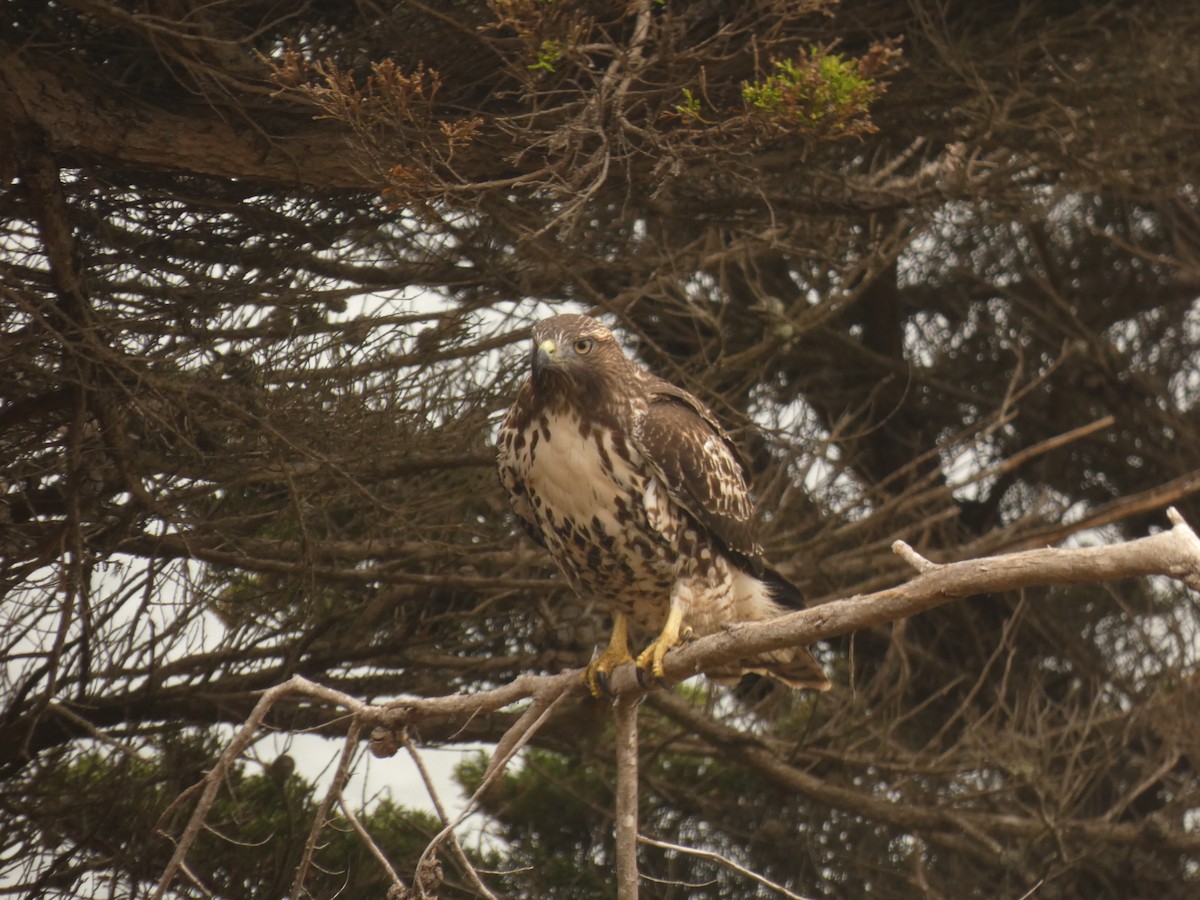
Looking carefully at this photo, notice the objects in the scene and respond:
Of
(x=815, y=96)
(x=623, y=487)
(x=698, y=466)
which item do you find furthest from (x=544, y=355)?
(x=815, y=96)

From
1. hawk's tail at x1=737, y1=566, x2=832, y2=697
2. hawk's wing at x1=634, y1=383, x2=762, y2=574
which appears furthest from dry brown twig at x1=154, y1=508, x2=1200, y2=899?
hawk's tail at x1=737, y1=566, x2=832, y2=697

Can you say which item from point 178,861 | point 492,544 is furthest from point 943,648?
point 178,861

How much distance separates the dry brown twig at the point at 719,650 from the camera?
2.51m

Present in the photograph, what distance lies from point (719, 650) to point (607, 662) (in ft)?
3.68

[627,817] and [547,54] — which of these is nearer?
[627,817]

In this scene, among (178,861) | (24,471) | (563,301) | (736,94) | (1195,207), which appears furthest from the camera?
(1195,207)

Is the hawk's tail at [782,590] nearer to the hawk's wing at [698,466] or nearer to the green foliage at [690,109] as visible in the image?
the hawk's wing at [698,466]

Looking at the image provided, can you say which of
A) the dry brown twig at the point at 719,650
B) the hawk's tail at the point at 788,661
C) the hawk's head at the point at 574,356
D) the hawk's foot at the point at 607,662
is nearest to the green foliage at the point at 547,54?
the hawk's head at the point at 574,356

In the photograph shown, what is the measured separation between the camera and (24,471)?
4.49 m

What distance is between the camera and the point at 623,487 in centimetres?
428

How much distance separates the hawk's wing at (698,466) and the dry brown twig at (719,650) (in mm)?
542

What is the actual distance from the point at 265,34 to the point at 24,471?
1508 millimetres

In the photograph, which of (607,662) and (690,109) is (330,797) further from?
(690,109)

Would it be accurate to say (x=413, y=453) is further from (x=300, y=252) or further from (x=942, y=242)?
(x=942, y=242)
